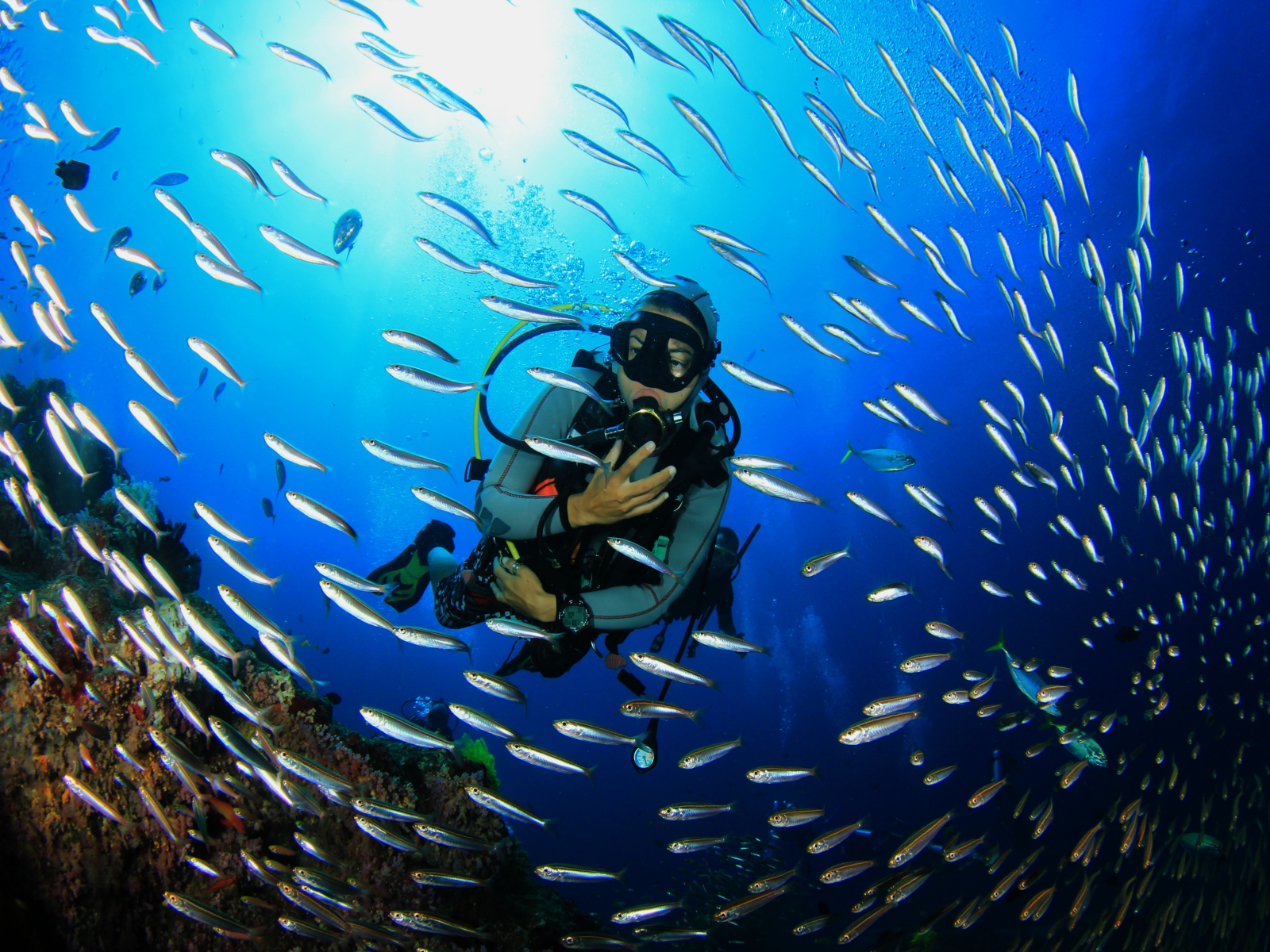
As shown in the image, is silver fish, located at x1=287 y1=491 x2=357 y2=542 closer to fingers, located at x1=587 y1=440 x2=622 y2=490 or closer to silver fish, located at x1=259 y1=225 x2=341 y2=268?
fingers, located at x1=587 y1=440 x2=622 y2=490

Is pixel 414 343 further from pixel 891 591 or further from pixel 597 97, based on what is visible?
pixel 597 97

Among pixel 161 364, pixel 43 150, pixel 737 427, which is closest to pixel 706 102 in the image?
pixel 737 427

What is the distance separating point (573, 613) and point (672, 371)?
161cm

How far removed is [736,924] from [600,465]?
47.4 feet

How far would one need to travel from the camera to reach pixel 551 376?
315 centimetres

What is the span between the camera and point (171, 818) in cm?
406

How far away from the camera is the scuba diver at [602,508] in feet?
9.43

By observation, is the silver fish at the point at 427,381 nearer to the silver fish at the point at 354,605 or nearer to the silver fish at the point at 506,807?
the silver fish at the point at 354,605

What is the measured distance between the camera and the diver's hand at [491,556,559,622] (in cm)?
301

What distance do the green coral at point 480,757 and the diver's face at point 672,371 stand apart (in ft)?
13.2

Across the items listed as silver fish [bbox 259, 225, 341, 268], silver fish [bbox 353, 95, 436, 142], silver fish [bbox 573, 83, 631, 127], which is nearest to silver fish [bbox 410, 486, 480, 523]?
silver fish [bbox 259, 225, 341, 268]

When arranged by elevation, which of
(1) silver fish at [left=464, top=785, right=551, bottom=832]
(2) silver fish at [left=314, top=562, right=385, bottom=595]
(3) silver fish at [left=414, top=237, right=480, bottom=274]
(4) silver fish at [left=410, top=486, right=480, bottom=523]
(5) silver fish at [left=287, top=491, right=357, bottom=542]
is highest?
(3) silver fish at [left=414, top=237, right=480, bottom=274]

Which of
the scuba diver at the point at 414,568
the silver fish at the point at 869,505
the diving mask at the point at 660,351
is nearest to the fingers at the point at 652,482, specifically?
the diving mask at the point at 660,351

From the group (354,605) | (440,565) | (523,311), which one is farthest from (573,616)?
(440,565)
